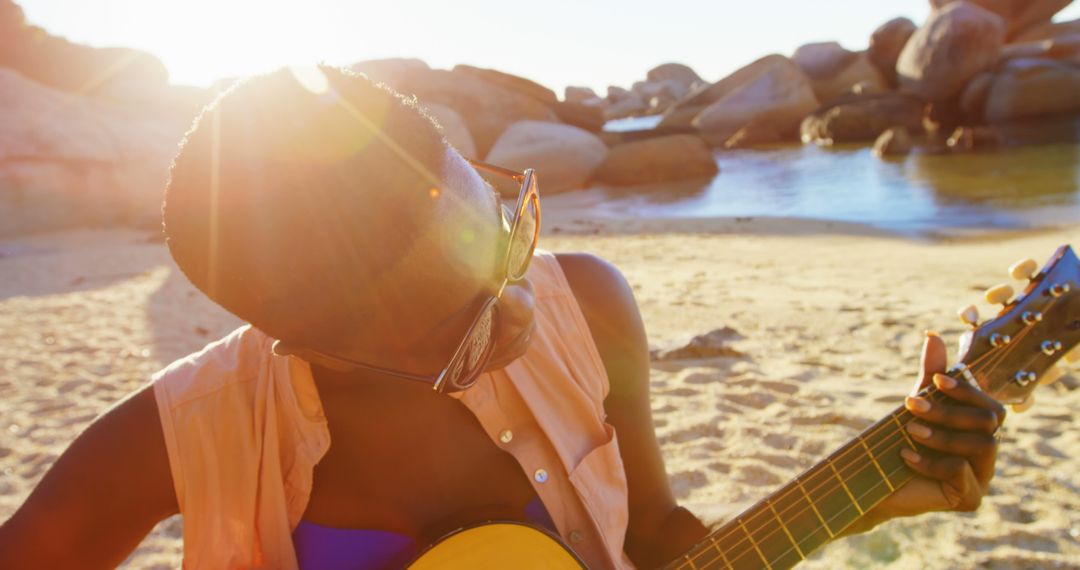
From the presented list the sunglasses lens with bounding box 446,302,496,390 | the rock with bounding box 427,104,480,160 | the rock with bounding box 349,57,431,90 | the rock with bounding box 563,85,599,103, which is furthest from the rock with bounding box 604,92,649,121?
the sunglasses lens with bounding box 446,302,496,390

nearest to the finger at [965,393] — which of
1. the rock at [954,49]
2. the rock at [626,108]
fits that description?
the rock at [954,49]

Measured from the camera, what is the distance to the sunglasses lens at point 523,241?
1.25 metres

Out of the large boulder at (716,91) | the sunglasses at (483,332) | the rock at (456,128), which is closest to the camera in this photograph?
the sunglasses at (483,332)

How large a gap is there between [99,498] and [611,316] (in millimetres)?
1055

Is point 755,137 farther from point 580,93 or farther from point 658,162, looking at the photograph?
point 580,93

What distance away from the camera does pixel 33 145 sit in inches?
470

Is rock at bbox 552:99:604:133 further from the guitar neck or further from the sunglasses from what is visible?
the sunglasses

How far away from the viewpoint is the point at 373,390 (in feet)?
4.91

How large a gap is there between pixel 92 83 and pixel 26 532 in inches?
692

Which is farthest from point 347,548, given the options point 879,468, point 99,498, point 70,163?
point 70,163

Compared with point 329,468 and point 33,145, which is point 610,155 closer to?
point 33,145

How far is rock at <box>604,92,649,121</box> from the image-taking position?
71400 millimetres

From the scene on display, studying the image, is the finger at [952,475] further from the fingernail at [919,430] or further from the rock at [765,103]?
the rock at [765,103]

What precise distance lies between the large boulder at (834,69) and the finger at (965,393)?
3692 cm
